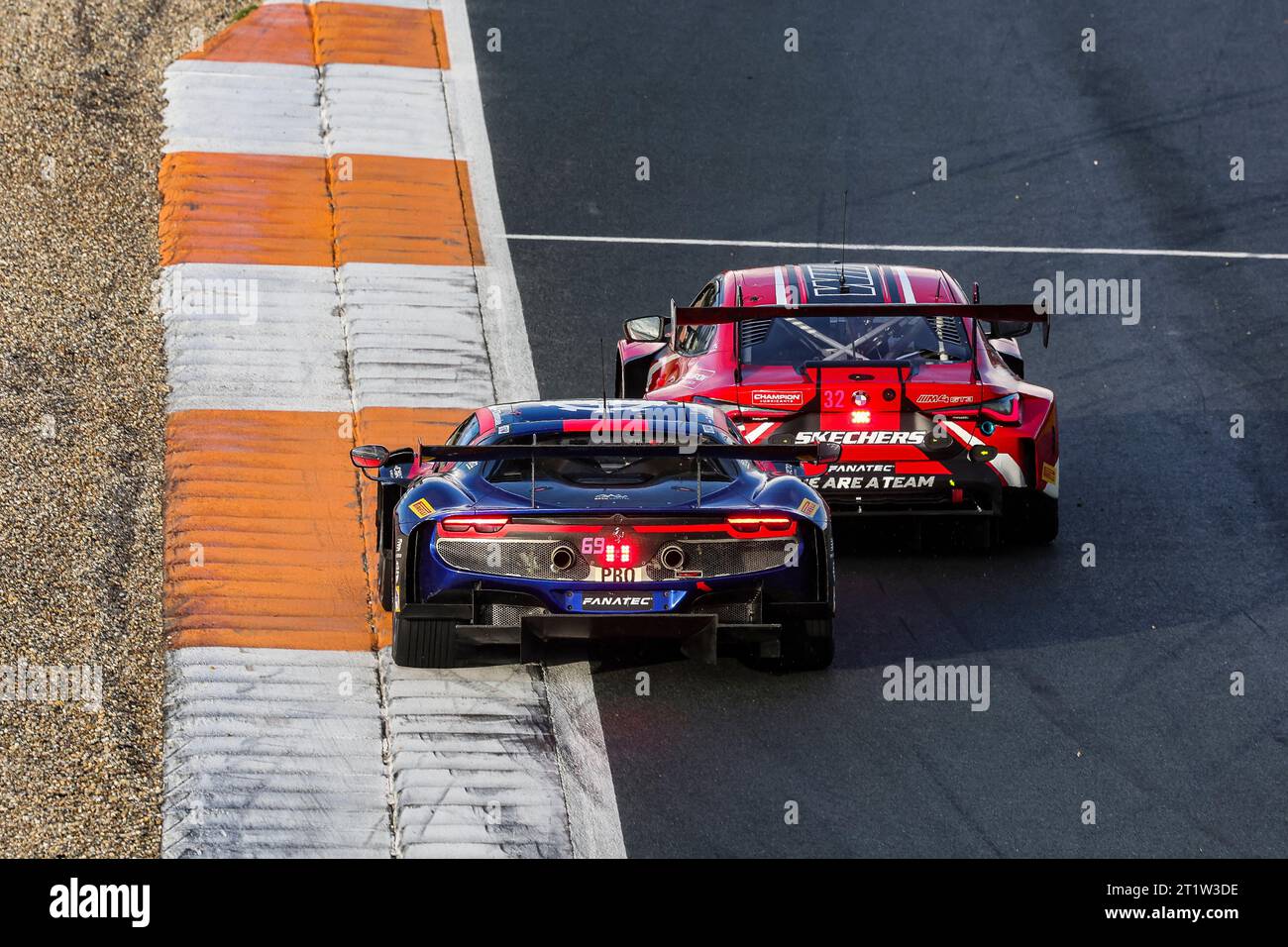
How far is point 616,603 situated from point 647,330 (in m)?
3.91

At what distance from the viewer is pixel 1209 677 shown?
1020 centimetres

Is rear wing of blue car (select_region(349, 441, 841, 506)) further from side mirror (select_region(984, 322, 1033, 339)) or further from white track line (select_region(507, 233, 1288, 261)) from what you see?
white track line (select_region(507, 233, 1288, 261))

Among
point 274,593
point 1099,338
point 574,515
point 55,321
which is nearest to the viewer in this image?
point 574,515

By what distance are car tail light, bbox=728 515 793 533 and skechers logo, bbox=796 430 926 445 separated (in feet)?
6.41

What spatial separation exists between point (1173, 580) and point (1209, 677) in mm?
1449

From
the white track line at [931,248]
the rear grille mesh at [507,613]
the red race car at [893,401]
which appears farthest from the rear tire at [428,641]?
the white track line at [931,248]

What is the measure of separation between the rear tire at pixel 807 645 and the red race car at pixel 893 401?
157 cm

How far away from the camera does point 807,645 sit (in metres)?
9.84


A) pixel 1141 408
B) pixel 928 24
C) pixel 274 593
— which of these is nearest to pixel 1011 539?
pixel 1141 408

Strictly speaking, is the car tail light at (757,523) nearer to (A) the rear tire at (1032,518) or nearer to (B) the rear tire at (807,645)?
(B) the rear tire at (807,645)

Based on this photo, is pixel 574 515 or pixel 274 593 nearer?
pixel 574 515

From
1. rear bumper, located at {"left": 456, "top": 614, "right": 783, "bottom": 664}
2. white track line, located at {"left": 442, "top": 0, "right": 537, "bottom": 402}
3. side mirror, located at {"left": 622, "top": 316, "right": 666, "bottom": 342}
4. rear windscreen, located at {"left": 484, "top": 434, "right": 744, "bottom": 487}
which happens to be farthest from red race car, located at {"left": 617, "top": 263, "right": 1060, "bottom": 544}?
white track line, located at {"left": 442, "top": 0, "right": 537, "bottom": 402}

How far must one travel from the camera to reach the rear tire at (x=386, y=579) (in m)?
10.0

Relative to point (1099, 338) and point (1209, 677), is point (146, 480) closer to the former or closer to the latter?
point (1209, 677)
